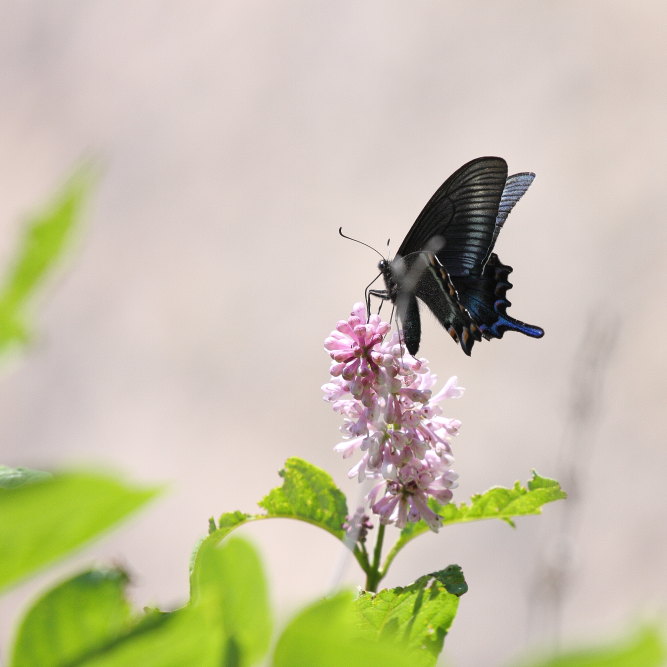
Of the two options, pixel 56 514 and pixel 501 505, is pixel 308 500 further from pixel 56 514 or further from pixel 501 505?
pixel 56 514

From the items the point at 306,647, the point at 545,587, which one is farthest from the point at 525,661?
the point at 545,587

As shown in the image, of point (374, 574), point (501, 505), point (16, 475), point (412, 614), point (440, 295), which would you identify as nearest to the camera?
point (16, 475)

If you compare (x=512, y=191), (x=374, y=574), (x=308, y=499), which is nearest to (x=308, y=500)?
(x=308, y=499)

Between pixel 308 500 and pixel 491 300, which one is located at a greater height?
pixel 491 300

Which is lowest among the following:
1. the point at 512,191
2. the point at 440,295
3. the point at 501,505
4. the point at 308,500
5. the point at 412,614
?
the point at 412,614

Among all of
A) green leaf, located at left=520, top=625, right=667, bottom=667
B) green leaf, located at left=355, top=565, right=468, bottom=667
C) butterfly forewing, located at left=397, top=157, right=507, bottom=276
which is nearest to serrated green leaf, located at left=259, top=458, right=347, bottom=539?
green leaf, located at left=355, top=565, right=468, bottom=667

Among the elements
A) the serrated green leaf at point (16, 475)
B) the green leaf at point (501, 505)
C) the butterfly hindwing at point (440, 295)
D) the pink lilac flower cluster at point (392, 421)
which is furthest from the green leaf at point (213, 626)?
the butterfly hindwing at point (440, 295)

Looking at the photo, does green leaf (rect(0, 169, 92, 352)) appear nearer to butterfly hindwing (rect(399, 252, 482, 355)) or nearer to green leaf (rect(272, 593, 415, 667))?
green leaf (rect(272, 593, 415, 667))
